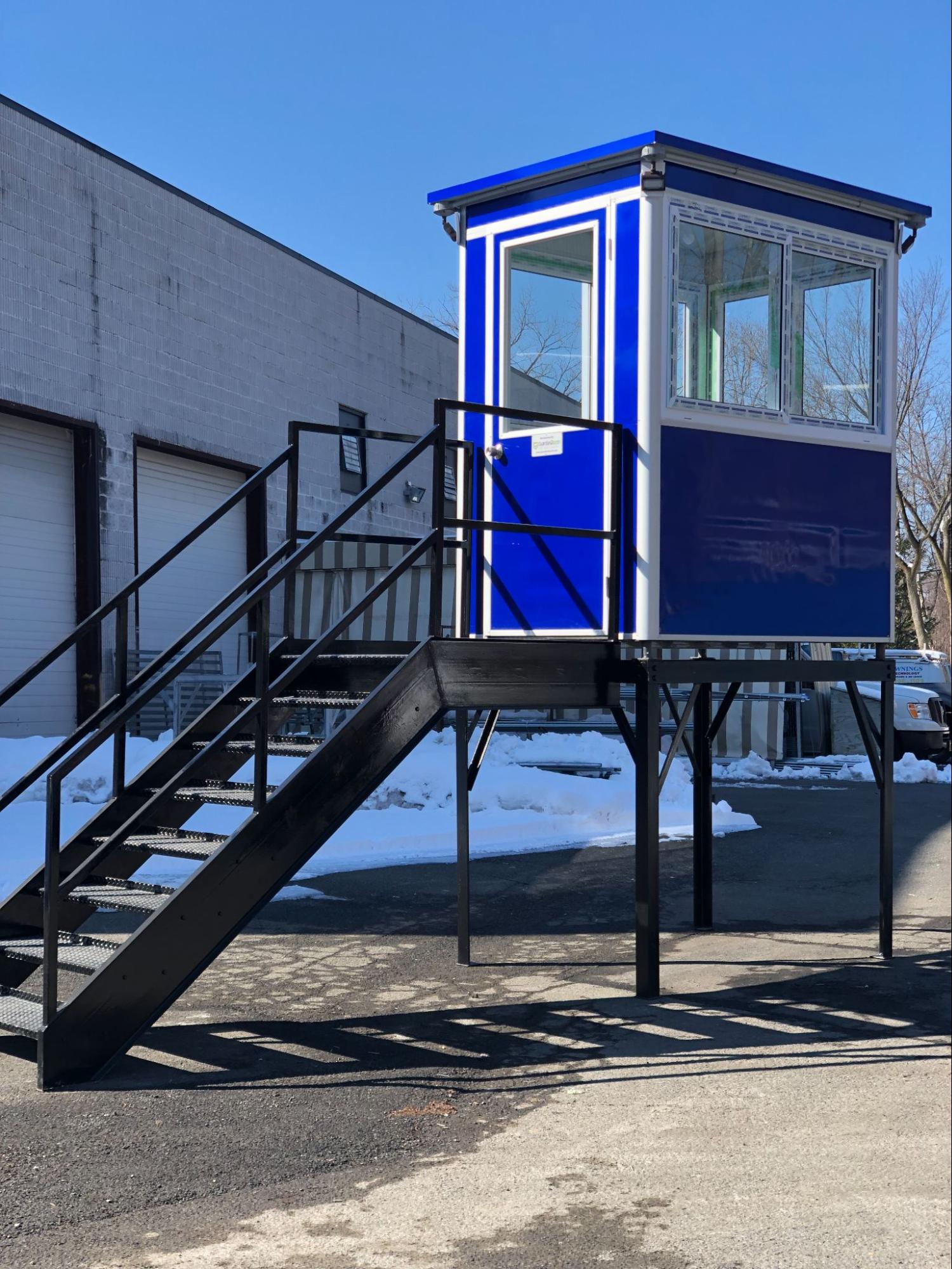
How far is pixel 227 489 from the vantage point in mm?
22125

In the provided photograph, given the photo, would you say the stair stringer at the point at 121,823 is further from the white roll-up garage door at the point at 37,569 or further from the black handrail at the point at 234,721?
the white roll-up garage door at the point at 37,569

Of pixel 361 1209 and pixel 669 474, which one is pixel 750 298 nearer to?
pixel 669 474

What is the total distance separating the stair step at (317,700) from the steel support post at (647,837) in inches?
59.7

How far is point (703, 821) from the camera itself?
31.1 feet

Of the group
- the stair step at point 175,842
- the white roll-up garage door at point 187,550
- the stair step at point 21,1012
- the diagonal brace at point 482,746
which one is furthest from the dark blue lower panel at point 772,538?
the white roll-up garage door at point 187,550

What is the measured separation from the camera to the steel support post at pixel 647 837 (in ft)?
23.7

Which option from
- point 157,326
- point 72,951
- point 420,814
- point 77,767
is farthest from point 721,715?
point 157,326

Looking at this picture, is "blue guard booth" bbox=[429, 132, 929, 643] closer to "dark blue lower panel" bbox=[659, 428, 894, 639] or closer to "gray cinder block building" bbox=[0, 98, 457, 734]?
"dark blue lower panel" bbox=[659, 428, 894, 639]

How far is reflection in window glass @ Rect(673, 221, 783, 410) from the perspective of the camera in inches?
304

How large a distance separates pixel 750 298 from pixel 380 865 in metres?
6.49

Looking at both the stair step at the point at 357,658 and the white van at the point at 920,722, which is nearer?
the stair step at the point at 357,658

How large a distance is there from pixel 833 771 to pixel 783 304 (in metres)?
14.2

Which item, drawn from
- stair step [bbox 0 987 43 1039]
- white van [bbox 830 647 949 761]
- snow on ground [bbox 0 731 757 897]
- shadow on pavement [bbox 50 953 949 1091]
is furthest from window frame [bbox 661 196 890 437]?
white van [bbox 830 647 949 761]

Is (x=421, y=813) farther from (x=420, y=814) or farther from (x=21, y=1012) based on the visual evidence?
(x=21, y=1012)
